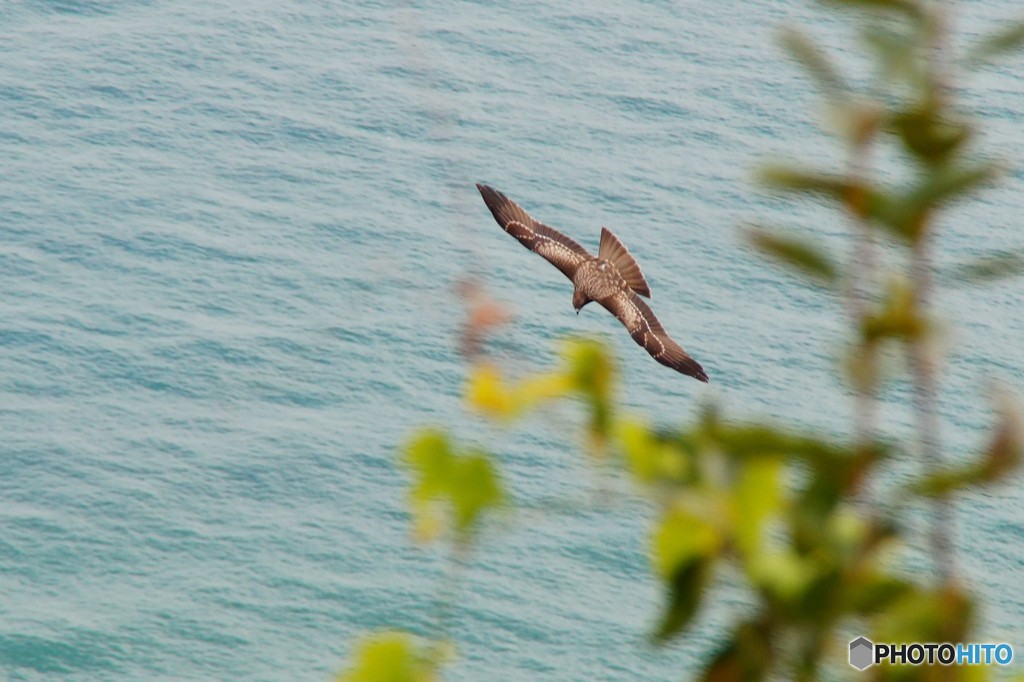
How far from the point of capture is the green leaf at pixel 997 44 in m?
2.60

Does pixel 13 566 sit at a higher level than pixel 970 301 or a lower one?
lower

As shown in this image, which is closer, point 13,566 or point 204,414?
point 13,566

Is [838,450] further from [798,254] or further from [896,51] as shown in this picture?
A: [896,51]

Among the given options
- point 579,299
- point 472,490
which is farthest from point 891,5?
point 579,299

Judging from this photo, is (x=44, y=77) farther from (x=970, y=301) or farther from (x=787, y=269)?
(x=787, y=269)

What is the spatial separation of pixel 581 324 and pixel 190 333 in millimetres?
29039

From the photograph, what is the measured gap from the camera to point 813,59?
105 inches

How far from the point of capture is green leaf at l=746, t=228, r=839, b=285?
2.74m

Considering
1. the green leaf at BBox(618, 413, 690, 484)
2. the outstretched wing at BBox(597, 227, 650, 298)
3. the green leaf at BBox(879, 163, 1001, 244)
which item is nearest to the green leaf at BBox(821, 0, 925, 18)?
the green leaf at BBox(879, 163, 1001, 244)

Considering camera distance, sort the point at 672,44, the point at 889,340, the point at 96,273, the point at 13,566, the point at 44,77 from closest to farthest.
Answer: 1. the point at 889,340
2. the point at 13,566
3. the point at 96,273
4. the point at 44,77
5. the point at 672,44

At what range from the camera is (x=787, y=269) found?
2824mm

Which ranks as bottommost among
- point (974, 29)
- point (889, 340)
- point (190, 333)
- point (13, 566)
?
point (13, 566)

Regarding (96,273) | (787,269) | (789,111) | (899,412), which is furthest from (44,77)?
(787,269)

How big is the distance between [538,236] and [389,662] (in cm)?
4814
